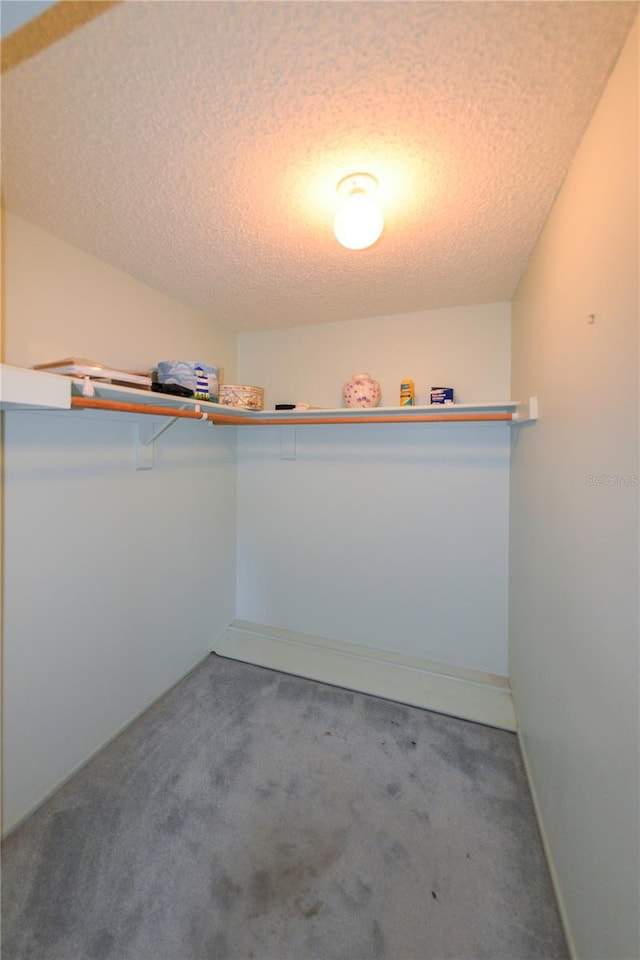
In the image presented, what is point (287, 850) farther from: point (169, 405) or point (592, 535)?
point (169, 405)

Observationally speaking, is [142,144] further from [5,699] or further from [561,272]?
[5,699]

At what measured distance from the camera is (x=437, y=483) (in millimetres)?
2168

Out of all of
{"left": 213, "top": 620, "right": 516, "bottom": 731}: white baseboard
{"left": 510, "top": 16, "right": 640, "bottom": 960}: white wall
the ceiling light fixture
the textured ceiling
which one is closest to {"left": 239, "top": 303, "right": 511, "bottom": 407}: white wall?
the textured ceiling

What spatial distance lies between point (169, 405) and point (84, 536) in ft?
2.29

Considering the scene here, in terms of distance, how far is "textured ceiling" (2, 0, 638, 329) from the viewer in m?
0.71

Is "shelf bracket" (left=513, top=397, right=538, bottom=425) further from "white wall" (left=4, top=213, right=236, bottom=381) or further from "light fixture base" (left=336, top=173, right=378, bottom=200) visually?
"white wall" (left=4, top=213, right=236, bottom=381)

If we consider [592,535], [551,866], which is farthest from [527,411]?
[551,866]

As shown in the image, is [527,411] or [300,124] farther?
[527,411]

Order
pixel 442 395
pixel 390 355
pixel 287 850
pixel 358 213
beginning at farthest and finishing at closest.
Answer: pixel 390 355
pixel 442 395
pixel 287 850
pixel 358 213

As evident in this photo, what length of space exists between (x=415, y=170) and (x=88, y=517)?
1.81m

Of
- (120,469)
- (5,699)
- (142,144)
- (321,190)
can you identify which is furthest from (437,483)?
(5,699)

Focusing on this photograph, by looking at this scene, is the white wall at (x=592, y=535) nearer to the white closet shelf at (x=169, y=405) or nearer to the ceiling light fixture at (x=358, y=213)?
the white closet shelf at (x=169, y=405)

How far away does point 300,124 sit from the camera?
36.3 inches

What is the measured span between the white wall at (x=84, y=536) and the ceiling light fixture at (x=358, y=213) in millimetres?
1190
